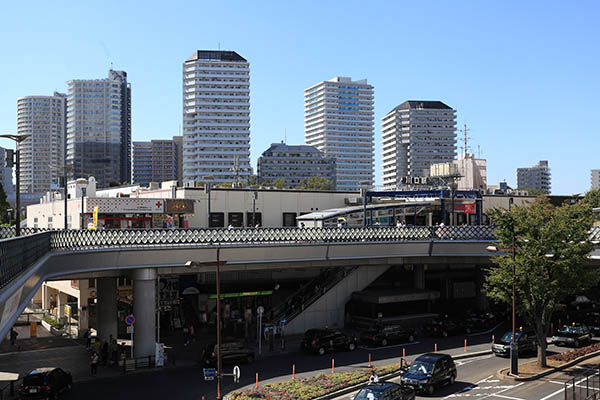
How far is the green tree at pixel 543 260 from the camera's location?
3238cm

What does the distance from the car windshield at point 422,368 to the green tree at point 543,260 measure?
7.87 meters

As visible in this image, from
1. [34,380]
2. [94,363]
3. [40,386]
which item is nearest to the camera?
[40,386]

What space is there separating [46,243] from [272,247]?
16.4 m

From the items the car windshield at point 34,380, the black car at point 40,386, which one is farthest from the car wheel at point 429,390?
the car windshield at point 34,380

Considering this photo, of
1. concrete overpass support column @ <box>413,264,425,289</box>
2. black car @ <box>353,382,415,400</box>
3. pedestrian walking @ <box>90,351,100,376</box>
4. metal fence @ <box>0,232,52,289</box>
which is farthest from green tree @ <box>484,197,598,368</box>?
metal fence @ <box>0,232,52,289</box>

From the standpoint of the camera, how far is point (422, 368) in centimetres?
2844

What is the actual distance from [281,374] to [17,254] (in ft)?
58.8

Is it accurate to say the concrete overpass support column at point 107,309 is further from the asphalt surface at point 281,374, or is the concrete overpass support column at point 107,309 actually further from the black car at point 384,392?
the black car at point 384,392

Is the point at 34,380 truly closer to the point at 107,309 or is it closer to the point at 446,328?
the point at 107,309

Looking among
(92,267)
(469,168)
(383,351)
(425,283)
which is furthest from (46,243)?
(469,168)

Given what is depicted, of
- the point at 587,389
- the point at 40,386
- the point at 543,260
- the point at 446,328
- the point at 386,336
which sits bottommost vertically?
the point at 446,328

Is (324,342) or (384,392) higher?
(384,392)

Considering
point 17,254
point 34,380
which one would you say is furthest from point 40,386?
point 17,254

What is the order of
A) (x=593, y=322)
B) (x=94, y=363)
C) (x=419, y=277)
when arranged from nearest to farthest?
(x=94, y=363) → (x=593, y=322) → (x=419, y=277)
